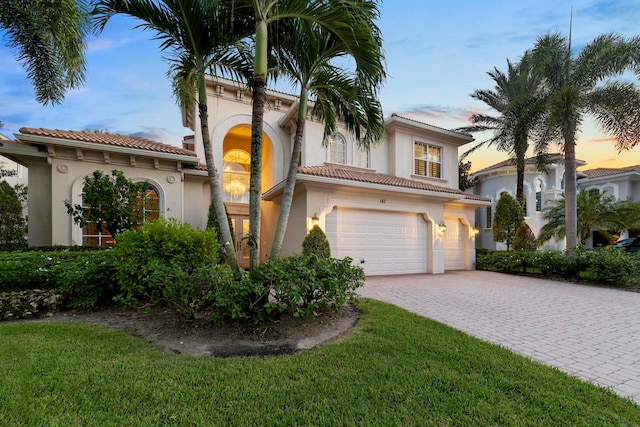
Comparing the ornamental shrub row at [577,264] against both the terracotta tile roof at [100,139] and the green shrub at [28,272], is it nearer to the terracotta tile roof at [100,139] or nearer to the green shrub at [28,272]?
the terracotta tile roof at [100,139]

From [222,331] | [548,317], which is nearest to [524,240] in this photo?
[548,317]

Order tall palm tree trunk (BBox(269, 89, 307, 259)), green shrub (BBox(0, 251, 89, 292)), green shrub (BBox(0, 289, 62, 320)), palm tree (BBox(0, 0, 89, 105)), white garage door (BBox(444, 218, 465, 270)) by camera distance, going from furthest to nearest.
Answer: white garage door (BBox(444, 218, 465, 270))
palm tree (BBox(0, 0, 89, 105))
tall palm tree trunk (BBox(269, 89, 307, 259))
green shrub (BBox(0, 251, 89, 292))
green shrub (BBox(0, 289, 62, 320))

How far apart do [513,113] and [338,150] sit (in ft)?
28.8

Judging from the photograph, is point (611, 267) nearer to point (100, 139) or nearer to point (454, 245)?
point (454, 245)

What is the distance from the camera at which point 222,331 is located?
13.8ft

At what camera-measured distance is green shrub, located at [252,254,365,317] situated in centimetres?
405

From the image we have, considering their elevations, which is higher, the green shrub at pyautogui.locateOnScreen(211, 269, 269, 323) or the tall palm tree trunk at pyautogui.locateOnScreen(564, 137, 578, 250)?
the tall palm tree trunk at pyautogui.locateOnScreen(564, 137, 578, 250)

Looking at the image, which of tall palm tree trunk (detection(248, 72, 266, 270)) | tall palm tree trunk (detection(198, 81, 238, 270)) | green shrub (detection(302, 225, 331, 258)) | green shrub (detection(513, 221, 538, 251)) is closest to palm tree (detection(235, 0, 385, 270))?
tall palm tree trunk (detection(248, 72, 266, 270))

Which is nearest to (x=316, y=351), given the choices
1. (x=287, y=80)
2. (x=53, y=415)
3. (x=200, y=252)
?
(x=53, y=415)

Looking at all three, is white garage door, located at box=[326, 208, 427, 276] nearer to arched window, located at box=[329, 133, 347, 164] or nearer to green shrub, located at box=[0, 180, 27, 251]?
arched window, located at box=[329, 133, 347, 164]

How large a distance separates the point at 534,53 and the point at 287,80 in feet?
42.5

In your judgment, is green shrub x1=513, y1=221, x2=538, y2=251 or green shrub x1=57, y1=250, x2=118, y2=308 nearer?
green shrub x1=57, y1=250, x2=118, y2=308

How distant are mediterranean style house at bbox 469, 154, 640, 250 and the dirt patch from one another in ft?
65.3

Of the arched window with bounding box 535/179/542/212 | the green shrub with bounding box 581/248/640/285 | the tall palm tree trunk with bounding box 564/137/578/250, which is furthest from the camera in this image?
the arched window with bounding box 535/179/542/212
